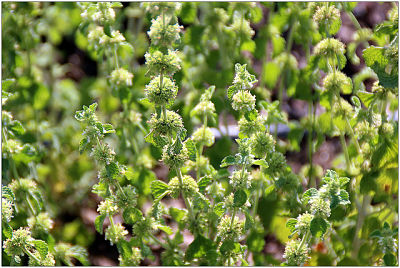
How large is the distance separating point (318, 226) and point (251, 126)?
0.32m

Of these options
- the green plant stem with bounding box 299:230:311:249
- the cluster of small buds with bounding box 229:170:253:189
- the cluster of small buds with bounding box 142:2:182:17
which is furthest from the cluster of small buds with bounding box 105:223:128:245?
the cluster of small buds with bounding box 142:2:182:17

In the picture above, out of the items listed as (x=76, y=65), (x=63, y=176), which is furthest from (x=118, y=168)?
(x=76, y=65)

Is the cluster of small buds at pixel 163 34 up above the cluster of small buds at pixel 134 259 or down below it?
above

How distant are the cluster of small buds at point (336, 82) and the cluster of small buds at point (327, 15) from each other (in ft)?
0.52

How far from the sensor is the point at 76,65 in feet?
11.0

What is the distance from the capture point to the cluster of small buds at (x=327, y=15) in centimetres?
143

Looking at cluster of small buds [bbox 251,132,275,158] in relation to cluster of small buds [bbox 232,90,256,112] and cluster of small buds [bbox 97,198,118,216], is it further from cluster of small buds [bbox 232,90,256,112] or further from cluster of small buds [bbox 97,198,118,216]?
cluster of small buds [bbox 97,198,118,216]

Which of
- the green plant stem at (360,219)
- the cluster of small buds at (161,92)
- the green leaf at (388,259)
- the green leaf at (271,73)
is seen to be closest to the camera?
the cluster of small buds at (161,92)

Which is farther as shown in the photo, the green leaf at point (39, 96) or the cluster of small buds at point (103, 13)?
the green leaf at point (39, 96)

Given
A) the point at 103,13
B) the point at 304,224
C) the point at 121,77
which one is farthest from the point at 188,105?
the point at 304,224

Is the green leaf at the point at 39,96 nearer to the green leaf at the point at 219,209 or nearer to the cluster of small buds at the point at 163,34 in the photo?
the cluster of small buds at the point at 163,34

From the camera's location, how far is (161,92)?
3.88ft

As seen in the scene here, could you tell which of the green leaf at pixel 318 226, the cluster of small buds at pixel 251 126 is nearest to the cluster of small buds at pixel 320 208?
the green leaf at pixel 318 226

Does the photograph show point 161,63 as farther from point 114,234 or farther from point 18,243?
point 18,243
